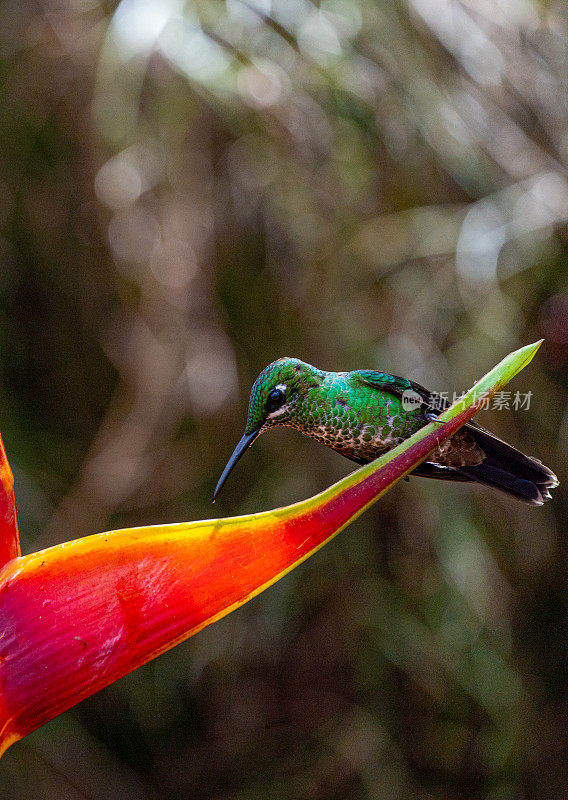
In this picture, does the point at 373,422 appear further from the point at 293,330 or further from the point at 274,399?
the point at 293,330

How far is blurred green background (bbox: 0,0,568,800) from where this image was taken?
0.84 meters

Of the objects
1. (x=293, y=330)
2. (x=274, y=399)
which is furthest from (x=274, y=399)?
(x=293, y=330)

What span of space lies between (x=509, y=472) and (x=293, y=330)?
0.85 metres

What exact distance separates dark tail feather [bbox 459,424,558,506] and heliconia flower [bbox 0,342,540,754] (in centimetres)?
4

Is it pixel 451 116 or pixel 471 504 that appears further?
pixel 471 504

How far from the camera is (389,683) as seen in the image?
50.1 inches

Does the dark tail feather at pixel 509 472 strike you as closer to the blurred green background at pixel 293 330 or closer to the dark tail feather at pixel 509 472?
the dark tail feather at pixel 509 472

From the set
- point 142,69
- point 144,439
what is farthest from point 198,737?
point 142,69

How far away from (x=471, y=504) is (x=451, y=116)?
56 centimetres

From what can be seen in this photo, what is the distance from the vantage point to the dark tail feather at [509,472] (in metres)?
0.17

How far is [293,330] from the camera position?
1.02 m

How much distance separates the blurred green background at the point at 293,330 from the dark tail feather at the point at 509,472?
19.4 inches

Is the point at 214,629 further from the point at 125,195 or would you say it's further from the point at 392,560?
the point at 125,195

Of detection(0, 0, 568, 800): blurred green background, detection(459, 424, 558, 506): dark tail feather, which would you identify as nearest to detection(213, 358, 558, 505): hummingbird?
detection(459, 424, 558, 506): dark tail feather
